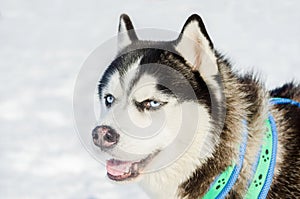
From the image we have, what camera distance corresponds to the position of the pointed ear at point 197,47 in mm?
2096

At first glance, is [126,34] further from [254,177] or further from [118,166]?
[254,177]

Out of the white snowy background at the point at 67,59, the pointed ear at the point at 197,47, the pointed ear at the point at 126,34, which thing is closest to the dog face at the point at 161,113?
the pointed ear at the point at 197,47

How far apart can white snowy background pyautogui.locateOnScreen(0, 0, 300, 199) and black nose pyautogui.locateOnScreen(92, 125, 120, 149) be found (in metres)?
1.24

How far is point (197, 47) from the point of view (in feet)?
7.08

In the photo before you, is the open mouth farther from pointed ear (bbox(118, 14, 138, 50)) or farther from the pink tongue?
pointed ear (bbox(118, 14, 138, 50))

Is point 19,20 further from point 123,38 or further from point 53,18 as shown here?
point 123,38

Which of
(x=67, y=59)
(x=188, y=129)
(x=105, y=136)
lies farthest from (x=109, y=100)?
(x=67, y=59)

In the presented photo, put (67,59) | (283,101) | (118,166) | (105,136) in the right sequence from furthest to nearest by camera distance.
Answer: (67,59)
(283,101)
(118,166)
(105,136)

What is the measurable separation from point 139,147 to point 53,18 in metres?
4.03

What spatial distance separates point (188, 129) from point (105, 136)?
0.27m

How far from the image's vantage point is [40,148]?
3.78 meters

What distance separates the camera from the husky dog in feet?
6.94

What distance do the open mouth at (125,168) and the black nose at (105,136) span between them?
0.11m

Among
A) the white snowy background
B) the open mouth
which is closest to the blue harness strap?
the open mouth
